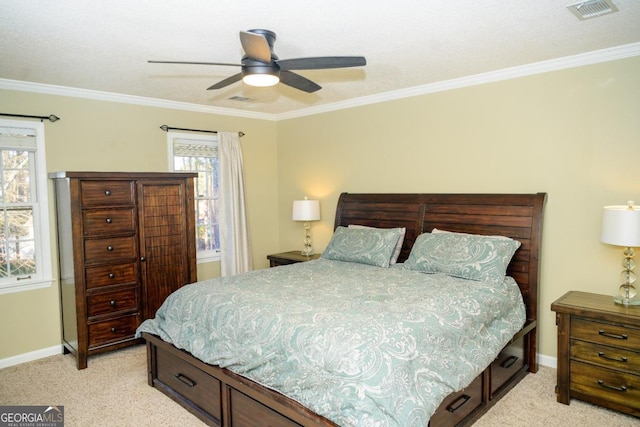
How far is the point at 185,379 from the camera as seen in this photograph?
2980mm

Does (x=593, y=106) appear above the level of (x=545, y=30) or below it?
below

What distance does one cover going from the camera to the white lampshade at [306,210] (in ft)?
16.5

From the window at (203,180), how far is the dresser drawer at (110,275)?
1175 mm

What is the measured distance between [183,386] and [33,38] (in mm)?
2503

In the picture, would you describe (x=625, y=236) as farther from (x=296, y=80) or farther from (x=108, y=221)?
(x=108, y=221)

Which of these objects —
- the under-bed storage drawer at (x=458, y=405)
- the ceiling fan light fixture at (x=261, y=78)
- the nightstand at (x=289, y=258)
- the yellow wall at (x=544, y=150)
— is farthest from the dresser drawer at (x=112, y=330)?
the under-bed storage drawer at (x=458, y=405)

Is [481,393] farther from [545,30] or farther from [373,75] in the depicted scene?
[373,75]

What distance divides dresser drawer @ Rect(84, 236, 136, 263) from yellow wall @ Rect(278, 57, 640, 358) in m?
2.51

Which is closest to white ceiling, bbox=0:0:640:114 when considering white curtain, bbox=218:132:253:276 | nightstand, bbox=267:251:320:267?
white curtain, bbox=218:132:253:276

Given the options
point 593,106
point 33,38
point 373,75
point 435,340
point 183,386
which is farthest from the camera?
point 373,75

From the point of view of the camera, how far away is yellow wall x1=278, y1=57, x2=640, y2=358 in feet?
10.6

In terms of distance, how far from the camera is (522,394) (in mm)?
3123

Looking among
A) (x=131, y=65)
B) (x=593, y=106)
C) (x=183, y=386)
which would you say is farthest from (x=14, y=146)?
(x=593, y=106)
